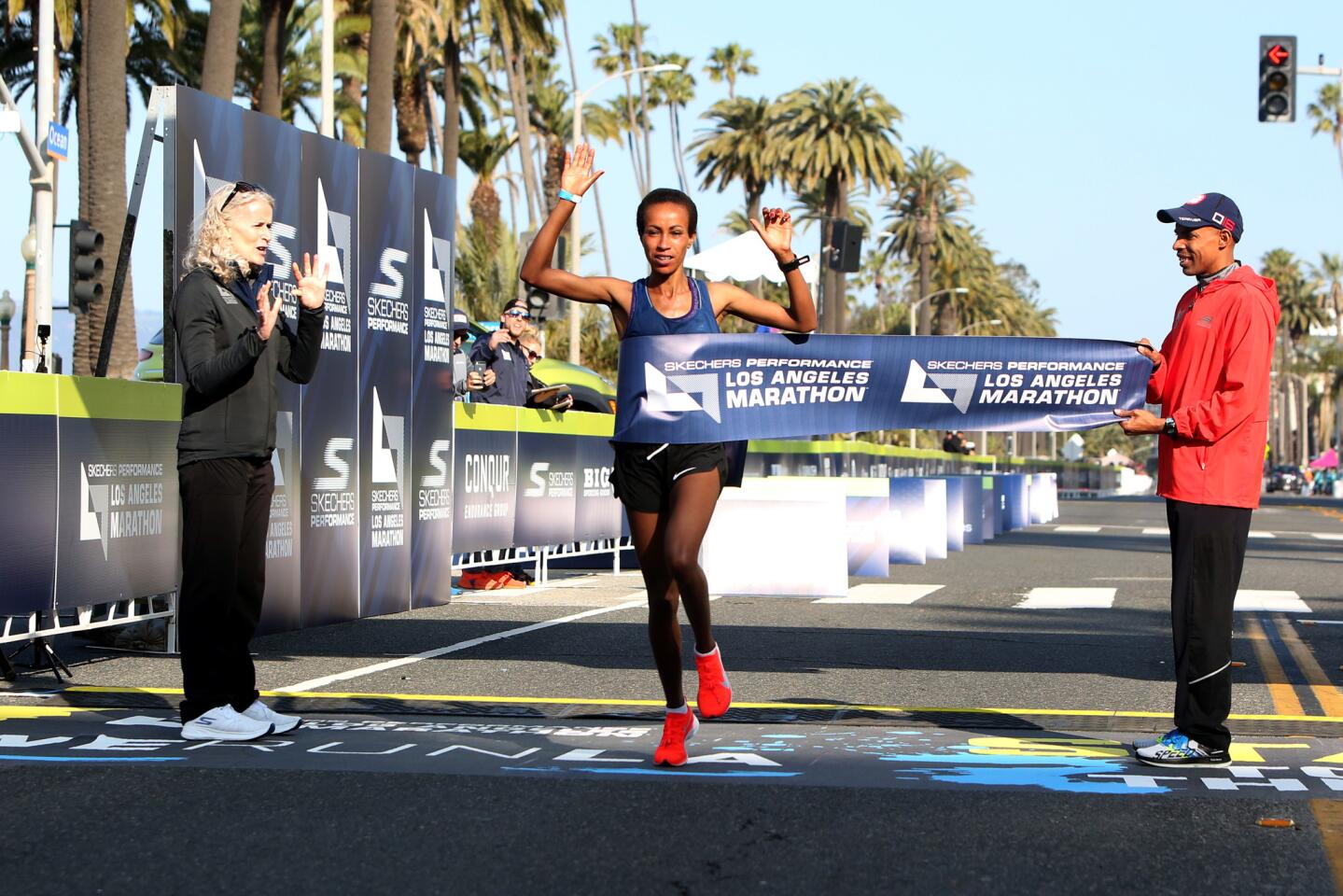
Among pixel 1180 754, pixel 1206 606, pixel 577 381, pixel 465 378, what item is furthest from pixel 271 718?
pixel 577 381

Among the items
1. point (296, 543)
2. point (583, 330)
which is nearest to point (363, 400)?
point (296, 543)

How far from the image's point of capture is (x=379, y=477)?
12.0m

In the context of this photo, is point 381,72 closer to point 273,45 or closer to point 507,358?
point 273,45

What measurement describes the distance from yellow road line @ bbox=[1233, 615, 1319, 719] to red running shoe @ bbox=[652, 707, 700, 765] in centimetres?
288

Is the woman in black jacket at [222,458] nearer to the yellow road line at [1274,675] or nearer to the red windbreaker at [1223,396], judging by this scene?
the red windbreaker at [1223,396]

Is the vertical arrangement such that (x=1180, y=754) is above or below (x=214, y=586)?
below

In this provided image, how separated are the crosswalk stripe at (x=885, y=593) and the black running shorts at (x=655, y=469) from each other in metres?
7.75

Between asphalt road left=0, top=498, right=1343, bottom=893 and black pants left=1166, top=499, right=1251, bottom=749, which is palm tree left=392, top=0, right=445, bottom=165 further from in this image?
black pants left=1166, top=499, right=1251, bottom=749

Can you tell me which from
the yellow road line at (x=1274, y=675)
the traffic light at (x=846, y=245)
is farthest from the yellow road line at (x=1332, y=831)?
the traffic light at (x=846, y=245)

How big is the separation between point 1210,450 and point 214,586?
359 centimetres

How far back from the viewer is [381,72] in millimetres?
30328

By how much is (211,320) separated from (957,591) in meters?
9.25

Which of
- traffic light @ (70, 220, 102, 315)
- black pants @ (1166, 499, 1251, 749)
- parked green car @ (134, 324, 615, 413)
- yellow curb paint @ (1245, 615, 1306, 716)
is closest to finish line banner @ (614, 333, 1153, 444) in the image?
black pants @ (1166, 499, 1251, 749)

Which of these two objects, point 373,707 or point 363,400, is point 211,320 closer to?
point 373,707
